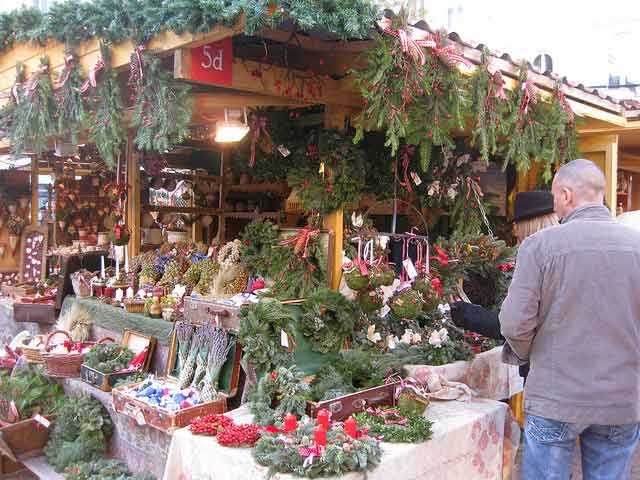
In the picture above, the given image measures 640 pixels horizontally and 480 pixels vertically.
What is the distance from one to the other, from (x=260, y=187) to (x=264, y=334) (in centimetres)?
308

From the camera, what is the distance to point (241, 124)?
459 cm

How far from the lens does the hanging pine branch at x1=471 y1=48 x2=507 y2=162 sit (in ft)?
12.8

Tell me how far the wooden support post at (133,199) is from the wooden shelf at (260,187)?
1033 millimetres

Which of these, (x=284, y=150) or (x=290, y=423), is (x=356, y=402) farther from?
(x=284, y=150)

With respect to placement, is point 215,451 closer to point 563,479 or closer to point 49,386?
point 563,479

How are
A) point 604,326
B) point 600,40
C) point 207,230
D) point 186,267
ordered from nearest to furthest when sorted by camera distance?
point 604,326 → point 186,267 → point 207,230 → point 600,40

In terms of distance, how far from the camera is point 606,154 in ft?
20.3

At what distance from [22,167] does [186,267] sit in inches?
180

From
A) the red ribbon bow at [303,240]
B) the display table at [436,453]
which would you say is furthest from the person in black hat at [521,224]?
the red ribbon bow at [303,240]

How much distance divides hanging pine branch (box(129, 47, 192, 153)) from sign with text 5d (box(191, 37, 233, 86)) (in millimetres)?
123

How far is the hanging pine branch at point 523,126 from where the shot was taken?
436 centimetres

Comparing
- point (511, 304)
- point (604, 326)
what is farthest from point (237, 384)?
point (604, 326)

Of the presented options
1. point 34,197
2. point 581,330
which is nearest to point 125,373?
point 581,330

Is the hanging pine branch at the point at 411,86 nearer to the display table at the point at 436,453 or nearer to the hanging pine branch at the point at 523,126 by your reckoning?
the hanging pine branch at the point at 523,126
